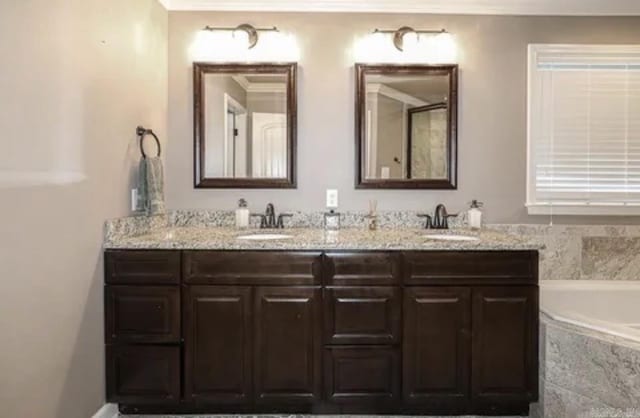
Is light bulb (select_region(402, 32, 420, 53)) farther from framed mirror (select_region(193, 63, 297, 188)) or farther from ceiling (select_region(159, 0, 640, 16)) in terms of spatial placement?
framed mirror (select_region(193, 63, 297, 188))

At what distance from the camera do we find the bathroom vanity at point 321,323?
2.34 metres

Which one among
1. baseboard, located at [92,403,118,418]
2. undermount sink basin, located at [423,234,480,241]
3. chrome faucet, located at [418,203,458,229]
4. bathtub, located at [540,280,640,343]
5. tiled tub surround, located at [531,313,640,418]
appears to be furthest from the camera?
chrome faucet, located at [418,203,458,229]

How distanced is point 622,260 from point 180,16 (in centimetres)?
324

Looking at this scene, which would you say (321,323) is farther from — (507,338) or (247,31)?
(247,31)

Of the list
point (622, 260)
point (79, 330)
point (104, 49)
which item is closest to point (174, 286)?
point (79, 330)

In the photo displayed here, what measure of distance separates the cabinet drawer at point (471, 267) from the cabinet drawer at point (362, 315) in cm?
15

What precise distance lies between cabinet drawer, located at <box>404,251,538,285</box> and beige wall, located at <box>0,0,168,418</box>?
5.05 feet

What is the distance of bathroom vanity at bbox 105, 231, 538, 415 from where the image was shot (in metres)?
2.34

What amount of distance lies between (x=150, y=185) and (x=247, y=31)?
1165 mm

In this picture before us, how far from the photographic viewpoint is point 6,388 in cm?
164

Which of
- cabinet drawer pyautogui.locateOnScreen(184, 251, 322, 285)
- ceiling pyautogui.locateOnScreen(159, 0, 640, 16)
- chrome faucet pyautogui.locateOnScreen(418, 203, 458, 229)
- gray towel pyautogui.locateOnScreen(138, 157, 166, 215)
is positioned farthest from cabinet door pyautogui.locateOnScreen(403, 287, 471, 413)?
ceiling pyautogui.locateOnScreen(159, 0, 640, 16)

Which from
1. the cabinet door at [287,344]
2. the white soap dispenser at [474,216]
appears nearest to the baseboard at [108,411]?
the cabinet door at [287,344]

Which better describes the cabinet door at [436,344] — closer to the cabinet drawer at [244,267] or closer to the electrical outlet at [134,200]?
the cabinet drawer at [244,267]

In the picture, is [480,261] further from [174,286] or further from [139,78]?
[139,78]
